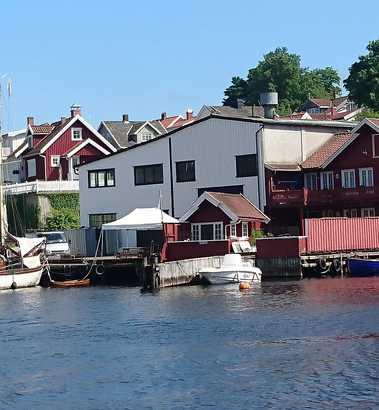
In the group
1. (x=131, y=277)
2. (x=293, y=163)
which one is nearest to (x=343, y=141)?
(x=293, y=163)

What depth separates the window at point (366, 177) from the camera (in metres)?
72.9

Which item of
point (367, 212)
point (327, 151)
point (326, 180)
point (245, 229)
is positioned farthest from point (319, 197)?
point (245, 229)

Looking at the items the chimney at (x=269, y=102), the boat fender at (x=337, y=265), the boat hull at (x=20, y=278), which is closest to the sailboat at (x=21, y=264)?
the boat hull at (x=20, y=278)

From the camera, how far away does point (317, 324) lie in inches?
1614

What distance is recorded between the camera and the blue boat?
6312 centimetres

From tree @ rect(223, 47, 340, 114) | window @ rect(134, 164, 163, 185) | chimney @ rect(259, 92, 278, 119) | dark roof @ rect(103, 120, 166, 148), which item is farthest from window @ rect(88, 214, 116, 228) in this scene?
tree @ rect(223, 47, 340, 114)

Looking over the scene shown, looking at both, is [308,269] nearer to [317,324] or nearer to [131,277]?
[131,277]

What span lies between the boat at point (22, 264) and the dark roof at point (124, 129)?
49.2 metres

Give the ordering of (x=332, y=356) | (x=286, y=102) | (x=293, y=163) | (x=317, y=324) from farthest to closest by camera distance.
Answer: (x=286, y=102) → (x=293, y=163) → (x=317, y=324) → (x=332, y=356)

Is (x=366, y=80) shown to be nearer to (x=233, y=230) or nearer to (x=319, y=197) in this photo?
(x=319, y=197)

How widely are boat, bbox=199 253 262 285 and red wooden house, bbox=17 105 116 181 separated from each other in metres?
41.3

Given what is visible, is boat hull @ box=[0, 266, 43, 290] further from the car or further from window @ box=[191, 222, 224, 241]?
window @ box=[191, 222, 224, 241]

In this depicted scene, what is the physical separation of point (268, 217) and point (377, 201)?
305 inches

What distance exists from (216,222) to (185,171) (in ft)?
36.1
